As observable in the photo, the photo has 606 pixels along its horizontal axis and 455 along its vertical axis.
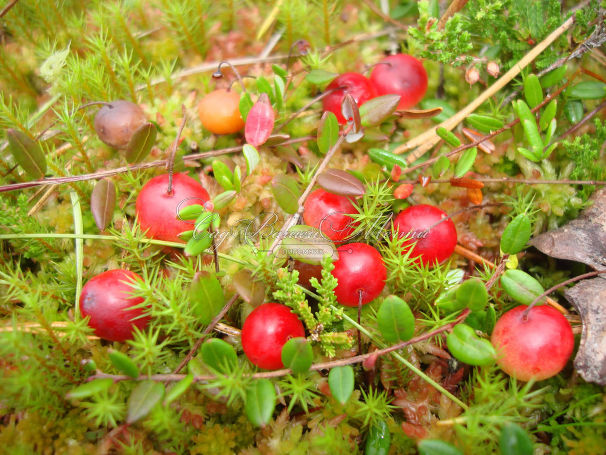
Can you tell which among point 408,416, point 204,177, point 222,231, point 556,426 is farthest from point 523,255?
point 204,177

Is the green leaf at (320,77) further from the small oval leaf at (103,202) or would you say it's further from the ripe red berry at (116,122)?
the small oval leaf at (103,202)

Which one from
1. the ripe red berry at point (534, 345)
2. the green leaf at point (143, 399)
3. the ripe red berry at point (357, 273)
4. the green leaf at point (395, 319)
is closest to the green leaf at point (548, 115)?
the ripe red berry at point (534, 345)

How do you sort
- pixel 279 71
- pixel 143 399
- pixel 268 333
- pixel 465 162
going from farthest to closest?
pixel 279 71
pixel 465 162
pixel 268 333
pixel 143 399

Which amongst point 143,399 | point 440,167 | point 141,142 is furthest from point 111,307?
point 440,167

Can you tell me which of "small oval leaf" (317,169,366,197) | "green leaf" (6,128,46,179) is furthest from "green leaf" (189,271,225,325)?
"green leaf" (6,128,46,179)

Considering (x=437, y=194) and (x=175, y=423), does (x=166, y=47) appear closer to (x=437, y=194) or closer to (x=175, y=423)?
(x=437, y=194)

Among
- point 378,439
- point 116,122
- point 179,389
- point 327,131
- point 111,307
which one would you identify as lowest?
point 378,439

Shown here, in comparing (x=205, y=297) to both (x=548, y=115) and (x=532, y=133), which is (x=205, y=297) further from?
(x=548, y=115)
